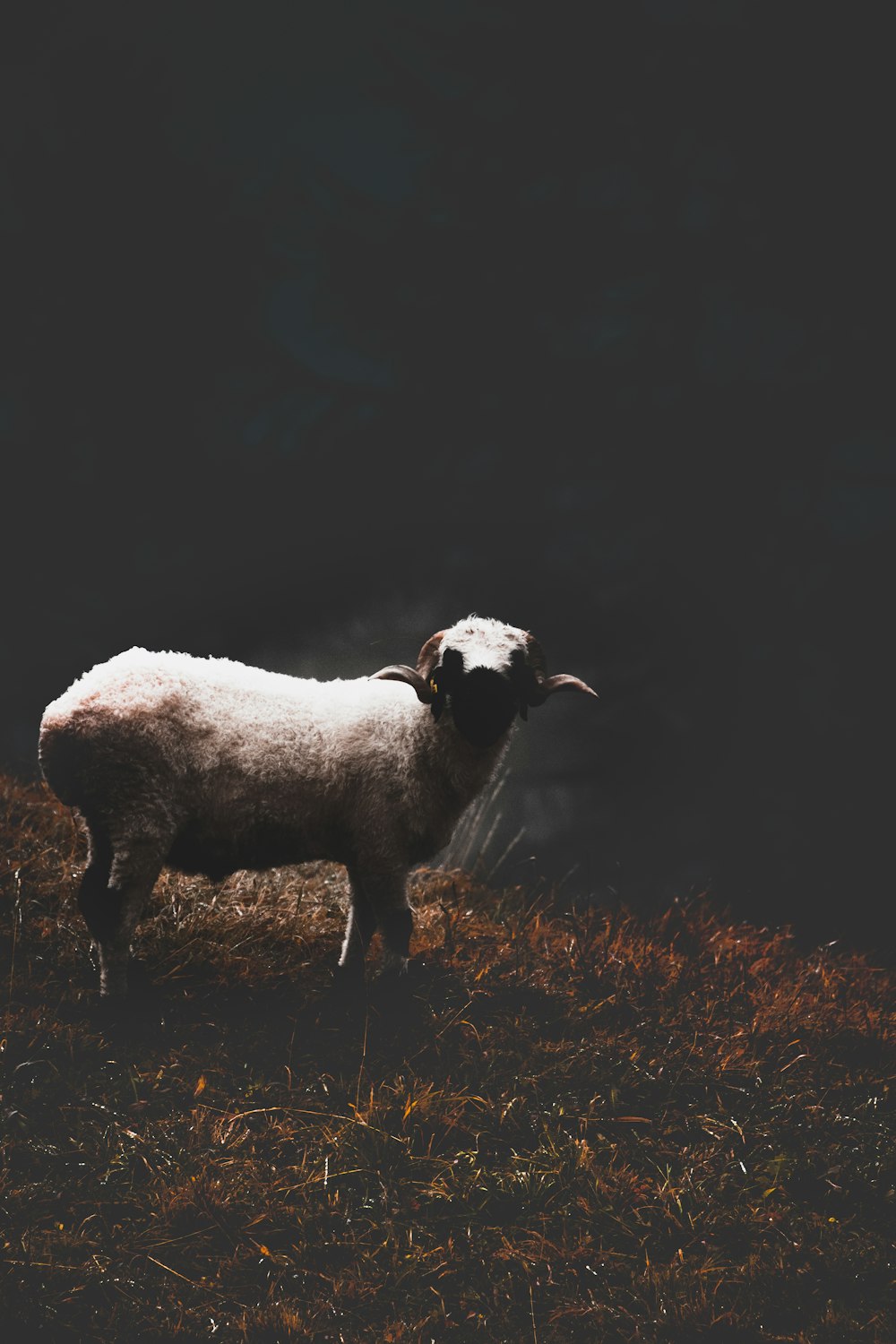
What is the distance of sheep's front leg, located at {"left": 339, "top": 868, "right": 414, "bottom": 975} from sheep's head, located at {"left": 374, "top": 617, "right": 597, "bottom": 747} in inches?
29.5

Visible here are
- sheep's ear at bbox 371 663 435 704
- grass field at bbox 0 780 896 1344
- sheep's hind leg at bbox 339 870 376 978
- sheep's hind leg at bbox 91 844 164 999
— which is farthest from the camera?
sheep's hind leg at bbox 339 870 376 978

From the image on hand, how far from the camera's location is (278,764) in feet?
14.6

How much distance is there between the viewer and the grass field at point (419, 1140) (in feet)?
12.0

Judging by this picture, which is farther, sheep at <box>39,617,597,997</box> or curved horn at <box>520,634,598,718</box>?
curved horn at <box>520,634,598,718</box>

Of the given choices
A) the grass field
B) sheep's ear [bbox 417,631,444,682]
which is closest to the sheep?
sheep's ear [bbox 417,631,444,682]

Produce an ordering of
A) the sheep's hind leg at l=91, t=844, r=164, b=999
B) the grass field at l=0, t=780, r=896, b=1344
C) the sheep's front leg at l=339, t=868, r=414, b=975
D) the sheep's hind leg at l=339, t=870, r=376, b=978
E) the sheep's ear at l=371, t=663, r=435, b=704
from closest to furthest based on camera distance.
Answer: the grass field at l=0, t=780, r=896, b=1344
the sheep's hind leg at l=91, t=844, r=164, b=999
the sheep's ear at l=371, t=663, r=435, b=704
the sheep's front leg at l=339, t=868, r=414, b=975
the sheep's hind leg at l=339, t=870, r=376, b=978

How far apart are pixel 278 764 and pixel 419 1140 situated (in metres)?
1.59

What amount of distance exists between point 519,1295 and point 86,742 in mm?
2572

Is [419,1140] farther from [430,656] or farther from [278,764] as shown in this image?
[430,656]

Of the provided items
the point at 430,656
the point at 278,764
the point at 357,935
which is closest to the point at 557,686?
the point at 430,656

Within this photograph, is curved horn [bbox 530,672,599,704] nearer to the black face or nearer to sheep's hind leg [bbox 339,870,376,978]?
the black face

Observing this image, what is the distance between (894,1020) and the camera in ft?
19.0

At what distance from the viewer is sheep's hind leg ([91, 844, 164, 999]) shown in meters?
4.21

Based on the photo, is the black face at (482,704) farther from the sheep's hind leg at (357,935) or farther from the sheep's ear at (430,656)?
the sheep's hind leg at (357,935)
